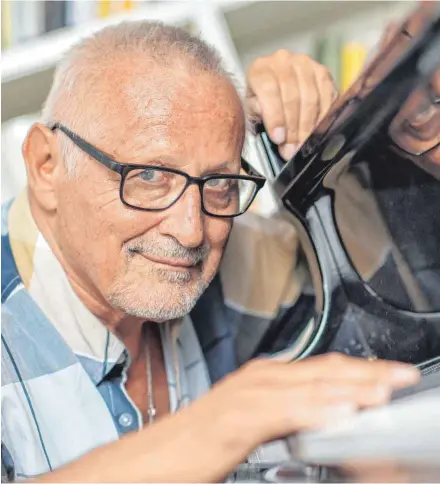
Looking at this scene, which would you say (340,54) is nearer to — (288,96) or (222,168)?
(288,96)

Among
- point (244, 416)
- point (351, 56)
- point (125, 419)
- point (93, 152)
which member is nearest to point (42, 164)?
point (93, 152)

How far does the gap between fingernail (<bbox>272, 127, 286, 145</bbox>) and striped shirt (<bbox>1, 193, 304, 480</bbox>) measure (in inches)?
5.0

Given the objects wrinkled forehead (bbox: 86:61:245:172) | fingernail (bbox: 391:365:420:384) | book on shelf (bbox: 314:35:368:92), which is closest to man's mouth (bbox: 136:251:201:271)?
wrinkled forehead (bbox: 86:61:245:172)

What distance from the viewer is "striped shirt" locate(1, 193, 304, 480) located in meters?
0.76

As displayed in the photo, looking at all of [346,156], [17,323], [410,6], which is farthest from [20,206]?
[410,6]

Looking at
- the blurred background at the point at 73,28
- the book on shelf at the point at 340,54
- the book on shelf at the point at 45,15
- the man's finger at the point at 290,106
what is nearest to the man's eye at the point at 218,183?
the man's finger at the point at 290,106

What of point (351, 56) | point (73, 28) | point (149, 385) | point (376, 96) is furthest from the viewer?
point (351, 56)

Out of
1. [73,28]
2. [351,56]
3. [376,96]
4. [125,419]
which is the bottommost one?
[125,419]

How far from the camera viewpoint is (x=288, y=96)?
3.14 ft

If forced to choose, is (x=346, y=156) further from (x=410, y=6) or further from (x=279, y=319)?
(x=279, y=319)

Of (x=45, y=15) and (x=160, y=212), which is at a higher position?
(x=45, y=15)

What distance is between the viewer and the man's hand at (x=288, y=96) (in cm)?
93

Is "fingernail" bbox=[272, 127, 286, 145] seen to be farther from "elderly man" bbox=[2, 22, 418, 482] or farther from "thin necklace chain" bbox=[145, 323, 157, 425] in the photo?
"thin necklace chain" bbox=[145, 323, 157, 425]

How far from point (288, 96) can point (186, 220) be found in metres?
0.27
